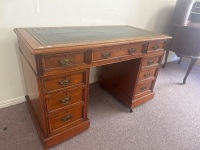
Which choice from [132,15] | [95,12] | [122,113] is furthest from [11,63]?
[132,15]

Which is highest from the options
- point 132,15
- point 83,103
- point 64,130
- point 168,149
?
point 132,15

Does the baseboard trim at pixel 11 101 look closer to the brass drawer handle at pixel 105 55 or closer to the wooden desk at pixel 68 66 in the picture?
the wooden desk at pixel 68 66

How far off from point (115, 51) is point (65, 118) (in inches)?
25.1

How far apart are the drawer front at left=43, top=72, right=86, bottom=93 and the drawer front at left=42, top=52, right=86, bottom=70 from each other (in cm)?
8

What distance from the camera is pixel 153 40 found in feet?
4.49

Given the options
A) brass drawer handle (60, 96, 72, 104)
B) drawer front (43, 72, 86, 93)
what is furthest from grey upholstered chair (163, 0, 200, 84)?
brass drawer handle (60, 96, 72, 104)

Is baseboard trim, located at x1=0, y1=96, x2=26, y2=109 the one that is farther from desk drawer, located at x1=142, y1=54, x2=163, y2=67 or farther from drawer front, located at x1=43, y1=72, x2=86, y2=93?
desk drawer, located at x1=142, y1=54, x2=163, y2=67

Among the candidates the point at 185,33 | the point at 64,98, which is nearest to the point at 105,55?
the point at 64,98

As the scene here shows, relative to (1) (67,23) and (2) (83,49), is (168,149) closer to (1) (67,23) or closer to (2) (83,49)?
(2) (83,49)

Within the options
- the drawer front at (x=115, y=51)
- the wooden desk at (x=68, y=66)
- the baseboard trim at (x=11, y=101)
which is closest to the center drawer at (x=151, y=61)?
the wooden desk at (x=68, y=66)

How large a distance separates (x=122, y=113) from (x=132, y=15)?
122 centimetres

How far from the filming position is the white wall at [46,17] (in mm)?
1274

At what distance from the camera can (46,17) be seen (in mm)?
1408

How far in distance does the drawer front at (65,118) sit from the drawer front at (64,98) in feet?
0.23
